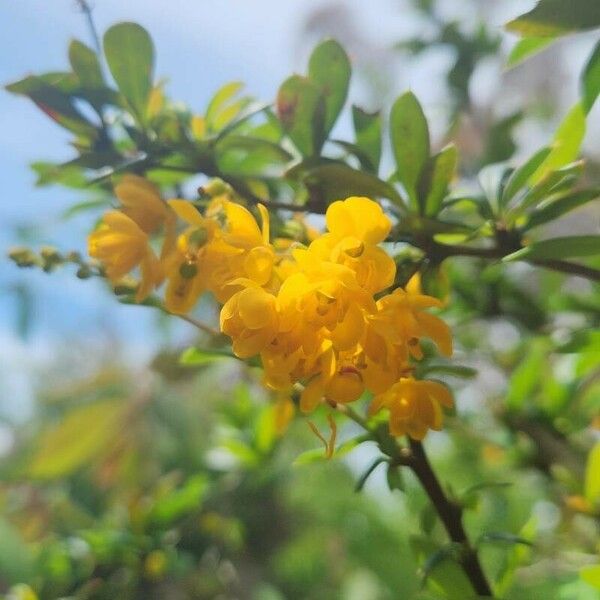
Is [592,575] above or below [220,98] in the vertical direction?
below

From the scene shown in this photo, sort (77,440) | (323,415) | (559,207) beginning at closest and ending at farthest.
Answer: (559,207) < (323,415) < (77,440)

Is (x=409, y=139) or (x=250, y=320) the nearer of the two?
(x=250, y=320)

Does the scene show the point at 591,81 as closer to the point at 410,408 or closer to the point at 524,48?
the point at 524,48

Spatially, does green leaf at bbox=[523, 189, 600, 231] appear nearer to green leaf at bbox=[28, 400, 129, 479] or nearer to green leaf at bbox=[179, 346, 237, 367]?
green leaf at bbox=[179, 346, 237, 367]

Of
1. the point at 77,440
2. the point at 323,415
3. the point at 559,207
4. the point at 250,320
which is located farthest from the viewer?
the point at 77,440

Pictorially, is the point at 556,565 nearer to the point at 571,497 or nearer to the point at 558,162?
the point at 571,497

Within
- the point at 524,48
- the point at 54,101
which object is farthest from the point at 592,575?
the point at 54,101

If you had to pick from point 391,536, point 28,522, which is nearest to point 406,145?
point 391,536

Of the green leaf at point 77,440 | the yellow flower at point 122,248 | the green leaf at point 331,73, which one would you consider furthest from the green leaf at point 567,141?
the green leaf at point 77,440

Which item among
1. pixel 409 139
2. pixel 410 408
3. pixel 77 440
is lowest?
pixel 77 440
